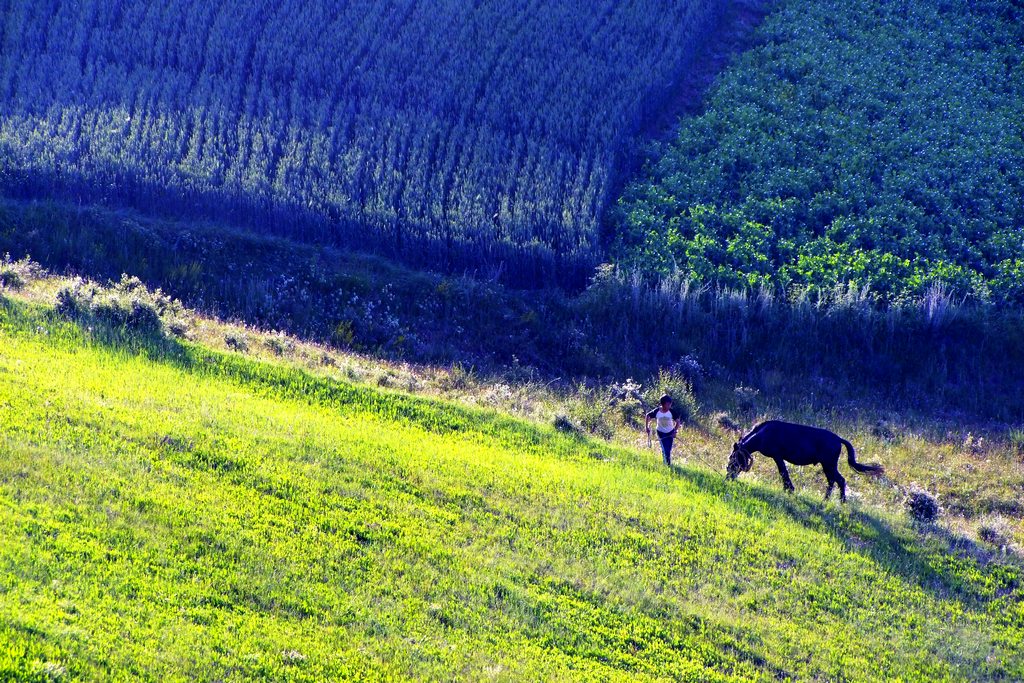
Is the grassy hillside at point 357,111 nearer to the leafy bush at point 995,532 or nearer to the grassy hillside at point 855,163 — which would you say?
the grassy hillside at point 855,163

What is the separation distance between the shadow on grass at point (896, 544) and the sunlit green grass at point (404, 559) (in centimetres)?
5

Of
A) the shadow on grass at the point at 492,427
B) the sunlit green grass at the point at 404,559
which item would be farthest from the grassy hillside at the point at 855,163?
the sunlit green grass at the point at 404,559

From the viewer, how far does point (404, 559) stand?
1700 cm

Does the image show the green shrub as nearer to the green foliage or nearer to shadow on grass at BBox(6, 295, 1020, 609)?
shadow on grass at BBox(6, 295, 1020, 609)

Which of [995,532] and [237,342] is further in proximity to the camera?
[237,342]

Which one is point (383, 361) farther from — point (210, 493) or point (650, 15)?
point (650, 15)

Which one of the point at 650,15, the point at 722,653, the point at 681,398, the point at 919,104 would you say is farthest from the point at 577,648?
the point at 650,15

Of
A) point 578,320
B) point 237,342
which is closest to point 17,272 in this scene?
point 237,342

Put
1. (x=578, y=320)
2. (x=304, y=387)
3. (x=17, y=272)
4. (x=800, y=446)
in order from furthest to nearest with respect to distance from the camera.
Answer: (x=578, y=320)
(x=17, y=272)
(x=304, y=387)
(x=800, y=446)

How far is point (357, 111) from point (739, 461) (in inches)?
920

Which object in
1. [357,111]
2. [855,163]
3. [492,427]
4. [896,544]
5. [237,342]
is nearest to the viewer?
[896,544]

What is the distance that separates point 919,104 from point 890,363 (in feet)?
50.8

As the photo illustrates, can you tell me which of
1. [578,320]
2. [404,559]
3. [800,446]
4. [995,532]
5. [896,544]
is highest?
[578,320]

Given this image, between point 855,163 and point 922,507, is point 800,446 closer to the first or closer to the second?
point 922,507
